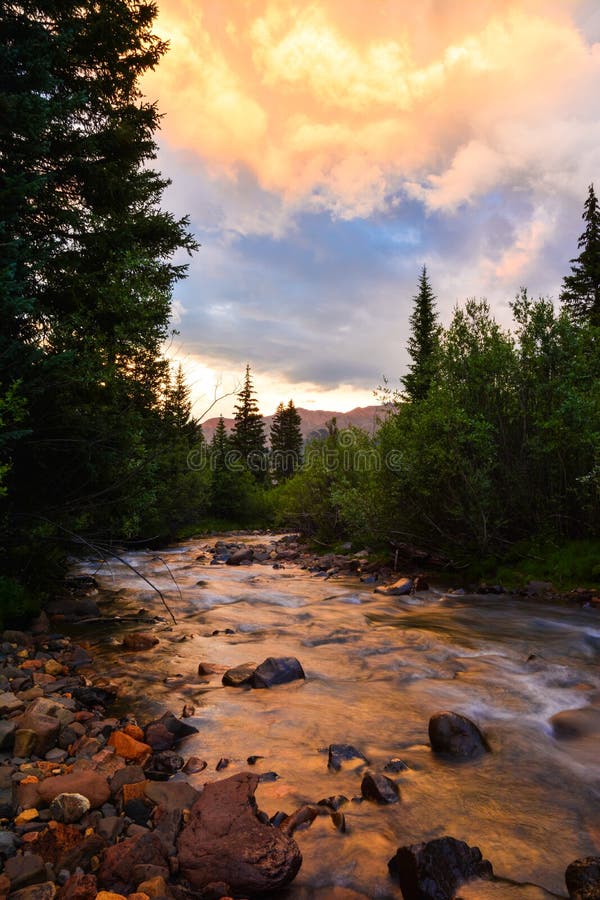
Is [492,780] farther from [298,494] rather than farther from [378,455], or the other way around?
[298,494]

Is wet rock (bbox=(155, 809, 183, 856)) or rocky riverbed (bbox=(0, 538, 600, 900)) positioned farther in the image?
wet rock (bbox=(155, 809, 183, 856))

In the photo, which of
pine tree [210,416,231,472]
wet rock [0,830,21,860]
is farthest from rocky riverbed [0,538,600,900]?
pine tree [210,416,231,472]

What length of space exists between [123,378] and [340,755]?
8366 millimetres

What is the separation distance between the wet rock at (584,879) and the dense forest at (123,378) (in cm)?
697

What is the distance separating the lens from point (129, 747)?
487cm

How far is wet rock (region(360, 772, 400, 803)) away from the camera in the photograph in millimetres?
4230

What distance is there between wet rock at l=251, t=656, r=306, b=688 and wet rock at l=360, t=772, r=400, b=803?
2960 millimetres

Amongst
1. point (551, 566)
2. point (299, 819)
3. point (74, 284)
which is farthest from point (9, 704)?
point (551, 566)

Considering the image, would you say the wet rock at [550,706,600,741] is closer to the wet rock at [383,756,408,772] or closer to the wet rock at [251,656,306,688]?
the wet rock at [383,756,408,772]

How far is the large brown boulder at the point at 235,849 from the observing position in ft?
10.4

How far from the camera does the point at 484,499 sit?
1560cm

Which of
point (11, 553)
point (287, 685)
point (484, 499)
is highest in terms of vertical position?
point (484, 499)

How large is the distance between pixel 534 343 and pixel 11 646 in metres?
15.7

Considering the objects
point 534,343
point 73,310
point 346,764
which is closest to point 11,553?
point 73,310
